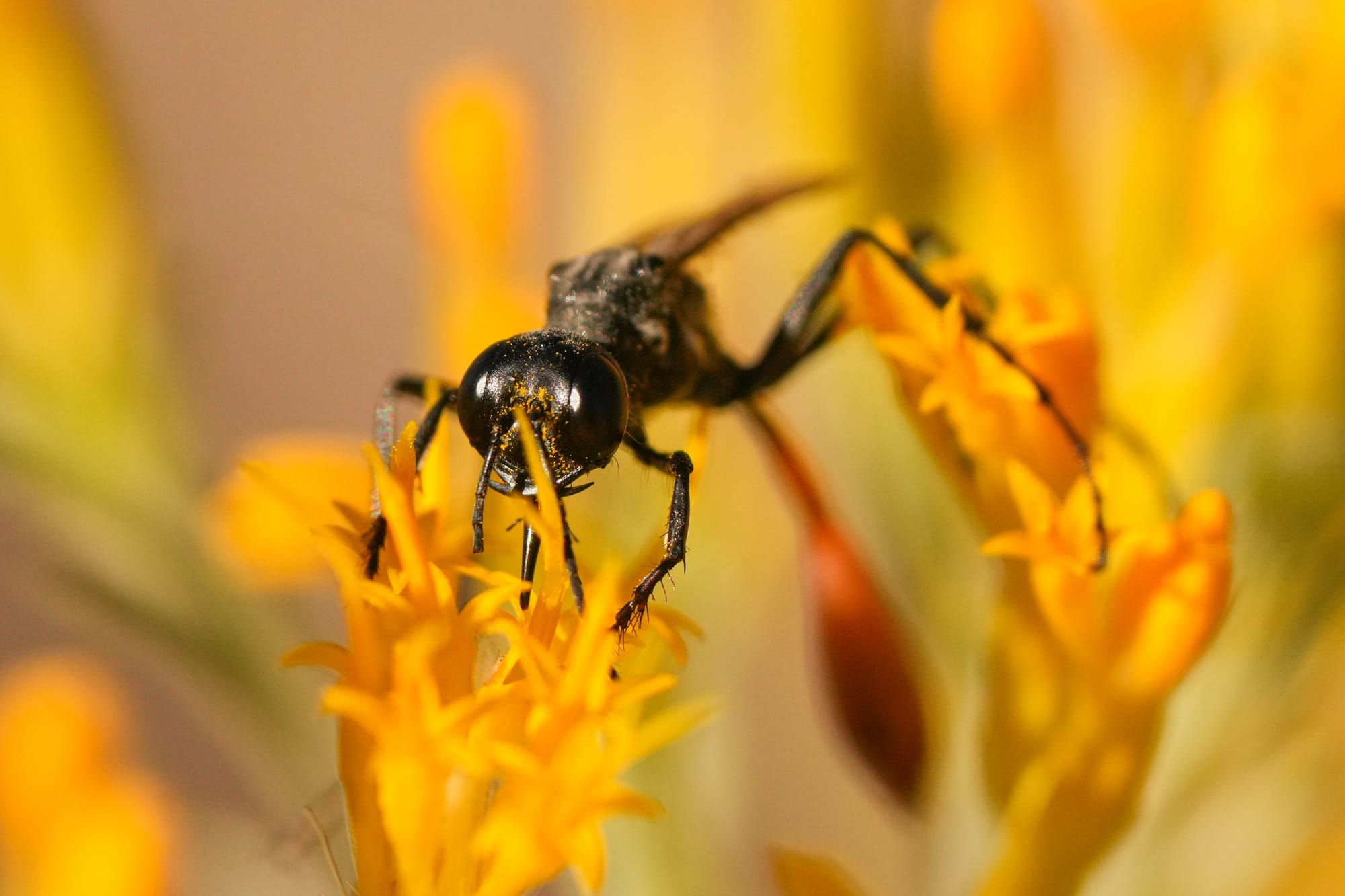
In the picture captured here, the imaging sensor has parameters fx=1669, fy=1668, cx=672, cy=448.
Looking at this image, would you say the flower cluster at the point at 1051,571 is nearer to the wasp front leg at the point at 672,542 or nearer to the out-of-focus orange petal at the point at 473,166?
the wasp front leg at the point at 672,542

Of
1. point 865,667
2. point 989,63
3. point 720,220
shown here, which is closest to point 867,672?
point 865,667

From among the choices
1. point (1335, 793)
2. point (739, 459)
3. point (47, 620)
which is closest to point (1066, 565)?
point (1335, 793)

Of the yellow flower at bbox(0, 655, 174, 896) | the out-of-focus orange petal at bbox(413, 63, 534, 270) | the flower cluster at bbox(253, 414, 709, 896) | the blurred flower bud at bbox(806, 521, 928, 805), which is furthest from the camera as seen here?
the out-of-focus orange petal at bbox(413, 63, 534, 270)

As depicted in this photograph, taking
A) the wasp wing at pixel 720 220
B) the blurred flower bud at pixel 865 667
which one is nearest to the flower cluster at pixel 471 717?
the blurred flower bud at pixel 865 667

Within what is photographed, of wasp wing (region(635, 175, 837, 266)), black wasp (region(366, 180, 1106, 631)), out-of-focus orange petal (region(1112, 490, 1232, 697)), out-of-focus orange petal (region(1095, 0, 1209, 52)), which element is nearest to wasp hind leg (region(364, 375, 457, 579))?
black wasp (region(366, 180, 1106, 631))

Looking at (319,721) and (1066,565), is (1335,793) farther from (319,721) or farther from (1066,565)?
(319,721)

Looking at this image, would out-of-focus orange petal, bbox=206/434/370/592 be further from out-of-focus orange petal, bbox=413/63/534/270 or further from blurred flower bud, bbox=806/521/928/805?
blurred flower bud, bbox=806/521/928/805

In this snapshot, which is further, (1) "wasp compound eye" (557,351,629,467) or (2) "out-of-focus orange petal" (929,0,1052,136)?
(2) "out-of-focus orange petal" (929,0,1052,136)

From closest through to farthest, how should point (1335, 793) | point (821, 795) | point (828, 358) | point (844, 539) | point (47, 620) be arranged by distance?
point (844, 539) → point (1335, 793) → point (828, 358) → point (47, 620) → point (821, 795)

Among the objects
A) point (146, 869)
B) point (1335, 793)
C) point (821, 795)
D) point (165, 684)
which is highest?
point (146, 869)
